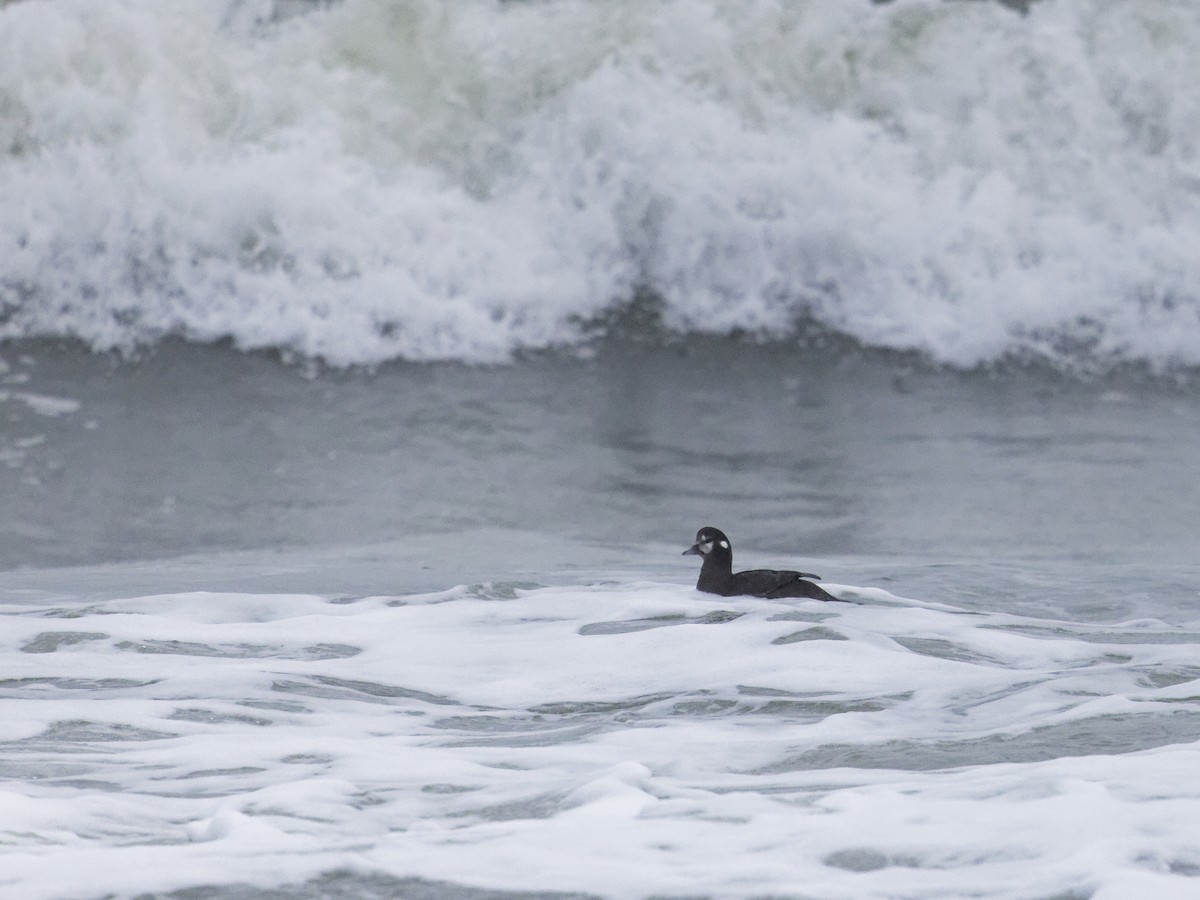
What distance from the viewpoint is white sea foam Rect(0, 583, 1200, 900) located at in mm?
3332

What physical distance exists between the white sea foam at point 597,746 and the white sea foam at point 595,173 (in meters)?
4.28

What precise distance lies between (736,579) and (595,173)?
16.6ft

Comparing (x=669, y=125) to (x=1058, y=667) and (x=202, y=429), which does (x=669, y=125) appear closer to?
(x=202, y=429)

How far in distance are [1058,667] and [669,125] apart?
6248 mm

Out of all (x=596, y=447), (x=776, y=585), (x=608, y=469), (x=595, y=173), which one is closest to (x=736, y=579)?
(x=776, y=585)

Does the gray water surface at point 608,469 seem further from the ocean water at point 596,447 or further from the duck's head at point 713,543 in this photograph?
the duck's head at point 713,543

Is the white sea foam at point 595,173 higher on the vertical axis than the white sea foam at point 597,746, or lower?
higher

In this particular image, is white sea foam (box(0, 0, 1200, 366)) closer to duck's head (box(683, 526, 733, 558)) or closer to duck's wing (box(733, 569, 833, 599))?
duck's head (box(683, 526, 733, 558))

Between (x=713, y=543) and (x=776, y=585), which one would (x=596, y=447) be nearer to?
(x=713, y=543)

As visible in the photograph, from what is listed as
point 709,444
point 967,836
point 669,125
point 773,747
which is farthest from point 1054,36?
point 967,836

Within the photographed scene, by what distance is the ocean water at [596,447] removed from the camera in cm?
368

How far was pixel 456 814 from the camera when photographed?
12.3 ft

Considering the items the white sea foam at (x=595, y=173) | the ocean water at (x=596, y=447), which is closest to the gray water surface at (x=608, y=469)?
the ocean water at (x=596, y=447)

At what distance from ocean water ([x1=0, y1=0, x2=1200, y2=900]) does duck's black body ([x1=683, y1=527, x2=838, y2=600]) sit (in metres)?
0.06
